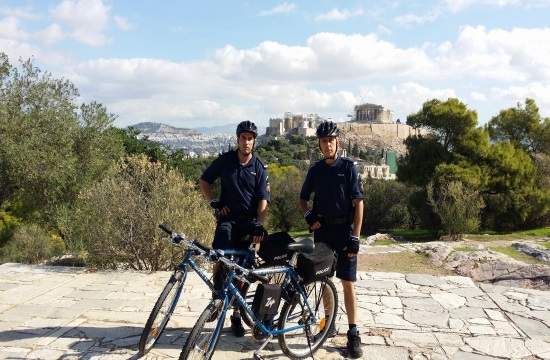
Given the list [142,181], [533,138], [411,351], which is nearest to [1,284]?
[142,181]

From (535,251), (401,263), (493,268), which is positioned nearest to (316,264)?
(493,268)

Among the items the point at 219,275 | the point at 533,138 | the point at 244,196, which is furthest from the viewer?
the point at 533,138

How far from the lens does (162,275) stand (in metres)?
6.46

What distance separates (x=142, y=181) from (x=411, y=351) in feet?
17.0

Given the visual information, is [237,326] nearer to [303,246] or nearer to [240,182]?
[303,246]

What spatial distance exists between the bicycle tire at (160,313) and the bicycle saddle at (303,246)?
959 mm

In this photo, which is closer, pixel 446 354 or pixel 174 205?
pixel 446 354

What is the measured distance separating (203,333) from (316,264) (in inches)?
41.9

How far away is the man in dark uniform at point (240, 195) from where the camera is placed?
4.18 metres

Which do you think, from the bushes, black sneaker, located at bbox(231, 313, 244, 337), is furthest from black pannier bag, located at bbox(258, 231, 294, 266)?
the bushes

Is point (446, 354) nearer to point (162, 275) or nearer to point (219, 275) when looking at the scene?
point (219, 275)

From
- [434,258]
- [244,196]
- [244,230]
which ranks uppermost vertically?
[244,196]

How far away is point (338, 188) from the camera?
4027mm

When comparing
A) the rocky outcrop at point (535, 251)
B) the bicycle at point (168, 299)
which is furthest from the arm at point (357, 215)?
the rocky outcrop at point (535, 251)
